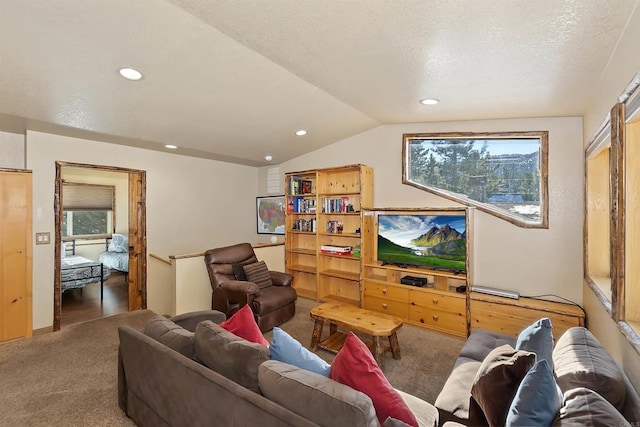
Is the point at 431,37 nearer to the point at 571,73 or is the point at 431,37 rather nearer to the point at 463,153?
the point at 571,73

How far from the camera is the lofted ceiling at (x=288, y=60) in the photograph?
5.40 ft

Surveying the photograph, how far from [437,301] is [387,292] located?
2.06ft

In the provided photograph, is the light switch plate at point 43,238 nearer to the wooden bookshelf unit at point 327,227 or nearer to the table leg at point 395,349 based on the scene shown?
the wooden bookshelf unit at point 327,227

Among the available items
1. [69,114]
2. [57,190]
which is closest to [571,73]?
[69,114]

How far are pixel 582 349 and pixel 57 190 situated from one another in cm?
504

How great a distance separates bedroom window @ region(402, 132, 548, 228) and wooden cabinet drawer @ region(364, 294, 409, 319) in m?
1.50

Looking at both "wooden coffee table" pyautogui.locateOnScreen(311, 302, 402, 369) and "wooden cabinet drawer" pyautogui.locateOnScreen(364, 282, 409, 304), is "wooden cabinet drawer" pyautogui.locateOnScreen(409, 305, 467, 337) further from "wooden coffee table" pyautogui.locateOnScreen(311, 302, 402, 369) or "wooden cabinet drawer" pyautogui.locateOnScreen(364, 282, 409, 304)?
"wooden coffee table" pyautogui.locateOnScreen(311, 302, 402, 369)

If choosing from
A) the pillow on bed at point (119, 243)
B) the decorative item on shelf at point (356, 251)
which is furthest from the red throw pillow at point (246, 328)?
the pillow on bed at point (119, 243)

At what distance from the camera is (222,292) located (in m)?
3.58

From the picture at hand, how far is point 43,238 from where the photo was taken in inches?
139

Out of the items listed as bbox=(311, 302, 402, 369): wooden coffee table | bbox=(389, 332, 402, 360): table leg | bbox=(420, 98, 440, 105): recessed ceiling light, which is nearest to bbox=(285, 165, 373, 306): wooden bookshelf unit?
bbox=(311, 302, 402, 369): wooden coffee table

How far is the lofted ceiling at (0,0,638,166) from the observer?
5.40ft

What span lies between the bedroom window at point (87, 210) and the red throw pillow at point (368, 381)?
23.8ft

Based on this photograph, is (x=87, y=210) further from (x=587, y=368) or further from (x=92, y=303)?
(x=587, y=368)
